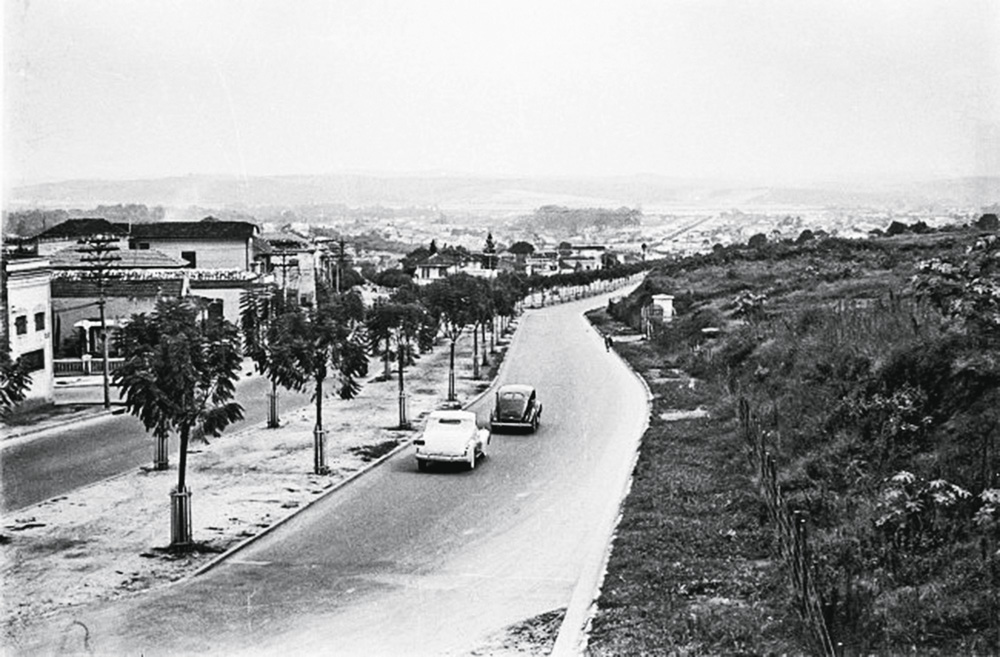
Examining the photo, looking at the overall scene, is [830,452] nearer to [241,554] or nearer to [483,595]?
[483,595]

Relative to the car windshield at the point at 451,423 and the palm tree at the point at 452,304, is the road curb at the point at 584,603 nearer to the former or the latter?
the car windshield at the point at 451,423

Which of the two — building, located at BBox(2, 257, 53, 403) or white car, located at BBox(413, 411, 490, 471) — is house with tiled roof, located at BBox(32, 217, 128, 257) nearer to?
building, located at BBox(2, 257, 53, 403)

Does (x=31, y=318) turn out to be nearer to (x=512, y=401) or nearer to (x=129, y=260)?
(x=512, y=401)

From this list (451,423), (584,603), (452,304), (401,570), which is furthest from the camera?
(452,304)

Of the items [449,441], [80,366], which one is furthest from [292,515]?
[80,366]

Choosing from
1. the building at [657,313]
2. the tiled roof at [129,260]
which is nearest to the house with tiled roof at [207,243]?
the tiled roof at [129,260]

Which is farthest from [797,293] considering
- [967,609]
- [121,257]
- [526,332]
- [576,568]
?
[967,609]

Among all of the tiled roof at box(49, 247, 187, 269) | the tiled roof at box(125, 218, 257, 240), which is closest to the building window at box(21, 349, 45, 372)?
the tiled roof at box(49, 247, 187, 269)
